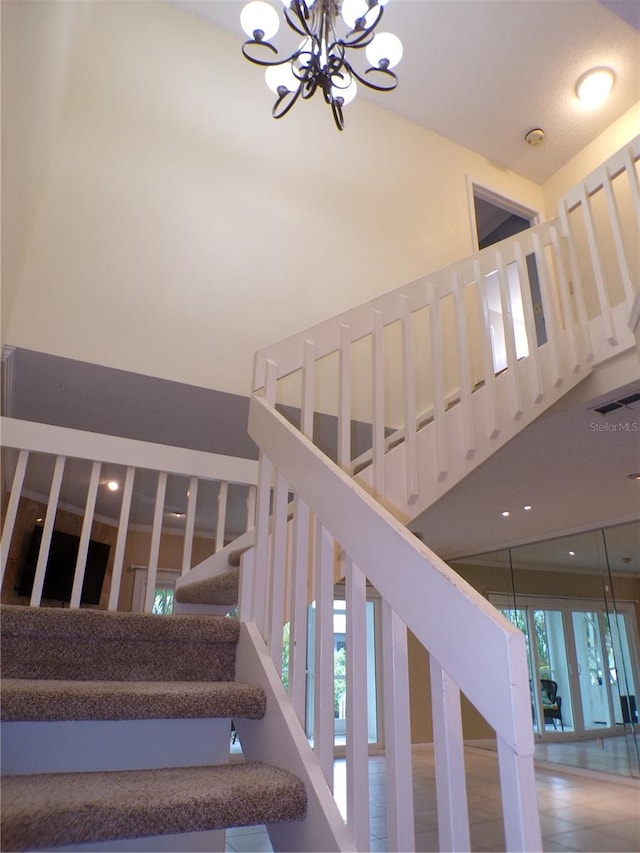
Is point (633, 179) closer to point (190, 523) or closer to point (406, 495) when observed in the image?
point (406, 495)

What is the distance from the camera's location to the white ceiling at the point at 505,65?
363 cm

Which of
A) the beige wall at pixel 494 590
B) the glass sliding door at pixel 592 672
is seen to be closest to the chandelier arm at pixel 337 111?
the beige wall at pixel 494 590

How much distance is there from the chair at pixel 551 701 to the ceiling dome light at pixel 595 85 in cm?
559

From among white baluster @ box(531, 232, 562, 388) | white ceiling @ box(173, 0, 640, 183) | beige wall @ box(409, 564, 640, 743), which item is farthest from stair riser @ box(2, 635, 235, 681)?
beige wall @ box(409, 564, 640, 743)

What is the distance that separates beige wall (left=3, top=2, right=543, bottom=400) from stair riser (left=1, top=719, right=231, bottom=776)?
179cm

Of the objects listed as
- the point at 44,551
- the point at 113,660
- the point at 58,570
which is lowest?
the point at 113,660

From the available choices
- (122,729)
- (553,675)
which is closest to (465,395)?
(122,729)

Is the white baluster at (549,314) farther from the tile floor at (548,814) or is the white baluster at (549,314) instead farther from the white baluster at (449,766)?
the tile floor at (548,814)

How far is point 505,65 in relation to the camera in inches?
156

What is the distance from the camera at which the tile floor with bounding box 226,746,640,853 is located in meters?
3.40

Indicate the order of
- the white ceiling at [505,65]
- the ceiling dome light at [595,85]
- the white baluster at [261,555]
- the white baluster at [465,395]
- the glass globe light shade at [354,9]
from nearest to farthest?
the white baluster at [261,555]
the white baluster at [465,395]
the glass globe light shade at [354,9]
the white ceiling at [505,65]
the ceiling dome light at [595,85]

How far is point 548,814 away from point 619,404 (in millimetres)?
3306

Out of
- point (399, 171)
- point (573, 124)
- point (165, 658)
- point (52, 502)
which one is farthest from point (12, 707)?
point (573, 124)

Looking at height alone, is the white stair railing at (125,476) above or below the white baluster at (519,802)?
above
